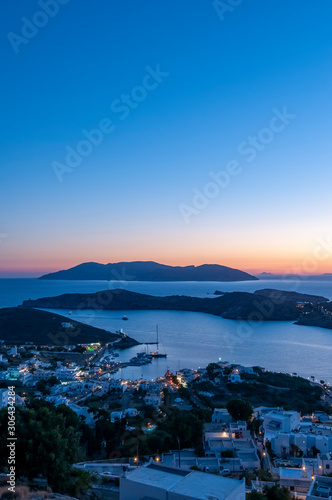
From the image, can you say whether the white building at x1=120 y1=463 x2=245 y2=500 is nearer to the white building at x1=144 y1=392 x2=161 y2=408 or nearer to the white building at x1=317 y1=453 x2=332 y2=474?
the white building at x1=317 y1=453 x2=332 y2=474

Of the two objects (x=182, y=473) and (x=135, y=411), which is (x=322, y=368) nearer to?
(x=135, y=411)

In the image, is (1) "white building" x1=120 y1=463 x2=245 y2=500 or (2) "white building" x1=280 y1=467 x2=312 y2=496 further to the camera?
(2) "white building" x1=280 y1=467 x2=312 y2=496

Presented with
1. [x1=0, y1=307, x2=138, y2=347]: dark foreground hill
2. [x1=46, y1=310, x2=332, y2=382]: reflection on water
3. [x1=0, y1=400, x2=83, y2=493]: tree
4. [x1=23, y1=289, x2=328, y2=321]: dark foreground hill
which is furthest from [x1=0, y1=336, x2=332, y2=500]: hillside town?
[x1=23, y1=289, x2=328, y2=321]: dark foreground hill

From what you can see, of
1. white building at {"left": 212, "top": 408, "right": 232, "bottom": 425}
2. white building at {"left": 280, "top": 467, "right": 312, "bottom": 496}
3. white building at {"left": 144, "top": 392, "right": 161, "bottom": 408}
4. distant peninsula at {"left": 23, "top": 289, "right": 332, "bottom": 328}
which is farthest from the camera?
distant peninsula at {"left": 23, "top": 289, "right": 332, "bottom": 328}

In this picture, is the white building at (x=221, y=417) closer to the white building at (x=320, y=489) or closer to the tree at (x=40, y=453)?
the white building at (x=320, y=489)

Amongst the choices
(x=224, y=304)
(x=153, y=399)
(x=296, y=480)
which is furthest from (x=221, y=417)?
(x=224, y=304)

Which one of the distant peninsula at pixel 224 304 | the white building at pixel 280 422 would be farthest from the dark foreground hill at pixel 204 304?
the white building at pixel 280 422

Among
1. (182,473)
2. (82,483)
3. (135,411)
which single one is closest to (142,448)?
(82,483)
